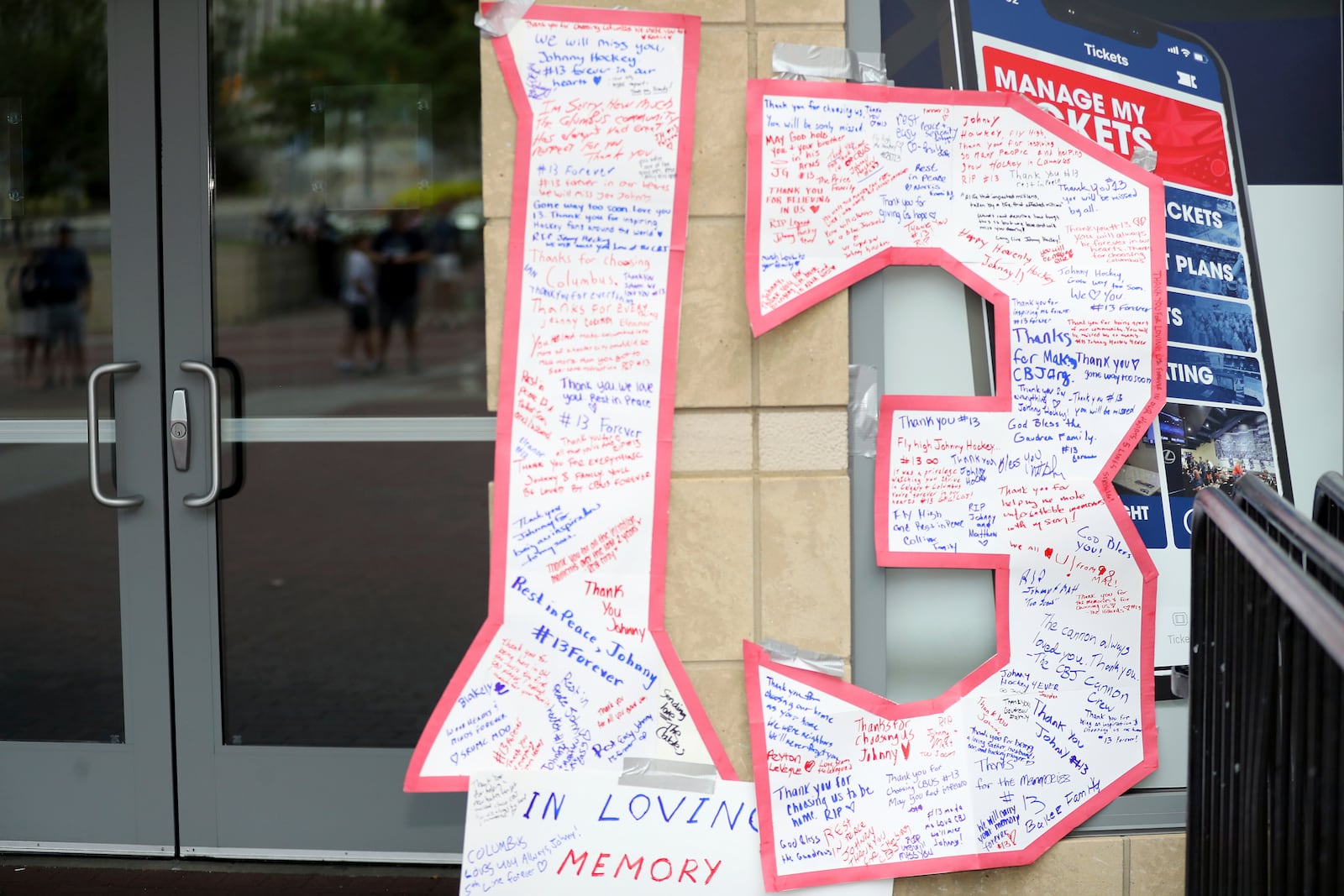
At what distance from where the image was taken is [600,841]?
3207mm

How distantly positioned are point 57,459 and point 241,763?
1046 millimetres

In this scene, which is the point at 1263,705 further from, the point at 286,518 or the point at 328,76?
the point at 286,518

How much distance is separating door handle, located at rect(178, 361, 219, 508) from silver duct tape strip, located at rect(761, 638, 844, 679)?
1.64 m

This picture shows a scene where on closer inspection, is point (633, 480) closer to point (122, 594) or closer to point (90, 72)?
point (122, 594)

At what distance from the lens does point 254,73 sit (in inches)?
191

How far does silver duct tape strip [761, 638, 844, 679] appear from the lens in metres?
3.22

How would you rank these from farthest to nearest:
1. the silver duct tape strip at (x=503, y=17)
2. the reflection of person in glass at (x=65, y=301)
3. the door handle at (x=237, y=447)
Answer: the reflection of person in glass at (x=65, y=301) → the door handle at (x=237, y=447) → the silver duct tape strip at (x=503, y=17)

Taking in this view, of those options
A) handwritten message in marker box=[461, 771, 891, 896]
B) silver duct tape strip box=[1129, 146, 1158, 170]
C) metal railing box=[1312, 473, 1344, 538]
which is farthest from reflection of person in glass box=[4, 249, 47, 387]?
metal railing box=[1312, 473, 1344, 538]

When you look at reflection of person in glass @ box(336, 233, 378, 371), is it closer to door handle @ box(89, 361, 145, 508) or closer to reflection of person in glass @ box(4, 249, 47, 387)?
reflection of person in glass @ box(4, 249, 47, 387)

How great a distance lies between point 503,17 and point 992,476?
1598 millimetres

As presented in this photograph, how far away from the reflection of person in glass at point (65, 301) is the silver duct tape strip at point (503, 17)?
1626mm

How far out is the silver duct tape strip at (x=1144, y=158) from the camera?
3.27 meters

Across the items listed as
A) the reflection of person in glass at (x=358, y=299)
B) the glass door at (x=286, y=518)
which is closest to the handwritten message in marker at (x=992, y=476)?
the glass door at (x=286, y=518)

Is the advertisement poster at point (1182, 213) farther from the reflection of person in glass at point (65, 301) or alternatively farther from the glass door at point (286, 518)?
the reflection of person in glass at point (65, 301)
